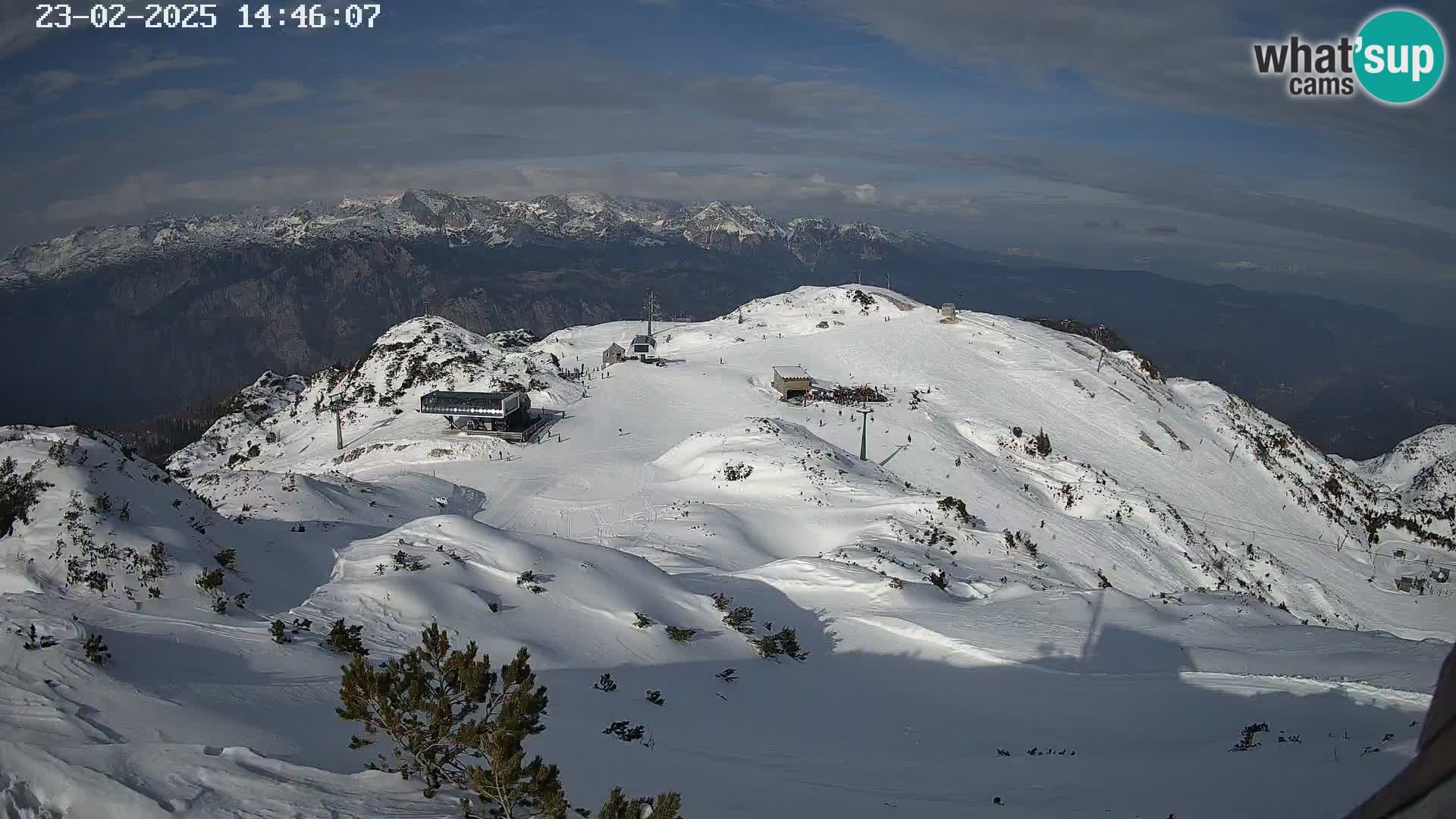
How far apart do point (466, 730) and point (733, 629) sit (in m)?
10.5

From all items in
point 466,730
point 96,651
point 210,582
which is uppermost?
point 466,730

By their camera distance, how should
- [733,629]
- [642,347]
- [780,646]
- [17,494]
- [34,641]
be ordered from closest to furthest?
1. [34,641]
2. [17,494]
3. [780,646]
4. [733,629]
5. [642,347]

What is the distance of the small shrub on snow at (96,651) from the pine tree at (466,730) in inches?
149

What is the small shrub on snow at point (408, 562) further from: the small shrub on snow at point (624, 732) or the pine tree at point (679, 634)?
the small shrub on snow at point (624, 732)

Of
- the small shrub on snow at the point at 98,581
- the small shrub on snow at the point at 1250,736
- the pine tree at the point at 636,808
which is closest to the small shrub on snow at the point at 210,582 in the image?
the small shrub on snow at the point at 98,581

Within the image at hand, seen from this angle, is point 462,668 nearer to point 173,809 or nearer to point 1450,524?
point 173,809

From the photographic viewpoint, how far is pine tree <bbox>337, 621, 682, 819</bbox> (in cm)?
571

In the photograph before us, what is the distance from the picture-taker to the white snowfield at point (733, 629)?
7902 millimetres

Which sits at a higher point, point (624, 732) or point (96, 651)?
point (96, 651)

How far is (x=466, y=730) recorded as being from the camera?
5.93 meters

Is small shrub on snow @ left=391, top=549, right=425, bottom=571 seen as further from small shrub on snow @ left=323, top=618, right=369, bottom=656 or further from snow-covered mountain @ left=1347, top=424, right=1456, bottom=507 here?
snow-covered mountain @ left=1347, top=424, right=1456, bottom=507

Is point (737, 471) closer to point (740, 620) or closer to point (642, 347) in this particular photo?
point (740, 620)

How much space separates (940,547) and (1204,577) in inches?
608

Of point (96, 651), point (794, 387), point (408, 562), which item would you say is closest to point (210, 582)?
point (408, 562)
